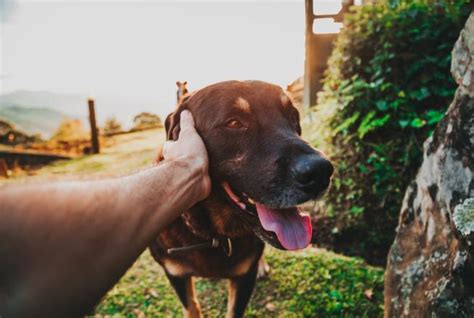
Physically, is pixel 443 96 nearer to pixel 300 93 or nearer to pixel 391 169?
pixel 391 169

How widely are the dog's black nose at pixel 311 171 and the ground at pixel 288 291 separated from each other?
6.14ft

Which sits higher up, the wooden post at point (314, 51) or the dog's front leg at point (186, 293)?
the wooden post at point (314, 51)

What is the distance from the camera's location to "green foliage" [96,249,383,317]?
370cm

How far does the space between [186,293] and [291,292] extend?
128 centimetres

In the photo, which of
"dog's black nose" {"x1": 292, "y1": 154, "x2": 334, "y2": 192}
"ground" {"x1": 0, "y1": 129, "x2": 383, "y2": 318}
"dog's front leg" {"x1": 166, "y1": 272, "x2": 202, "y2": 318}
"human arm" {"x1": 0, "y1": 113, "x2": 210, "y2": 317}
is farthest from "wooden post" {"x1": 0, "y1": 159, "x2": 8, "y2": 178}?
"human arm" {"x1": 0, "y1": 113, "x2": 210, "y2": 317}

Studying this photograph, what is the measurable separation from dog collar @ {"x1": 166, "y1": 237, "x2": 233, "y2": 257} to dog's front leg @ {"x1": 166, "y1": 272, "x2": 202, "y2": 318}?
0.38 meters

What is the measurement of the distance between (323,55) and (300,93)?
2.69 meters

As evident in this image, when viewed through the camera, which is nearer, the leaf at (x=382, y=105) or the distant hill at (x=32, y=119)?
the leaf at (x=382, y=105)

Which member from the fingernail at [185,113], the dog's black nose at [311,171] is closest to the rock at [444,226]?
the dog's black nose at [311,171]

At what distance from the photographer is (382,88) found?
435 cm

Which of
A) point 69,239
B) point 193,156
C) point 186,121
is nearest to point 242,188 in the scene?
point 193,156

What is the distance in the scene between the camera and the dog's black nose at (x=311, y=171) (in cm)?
224

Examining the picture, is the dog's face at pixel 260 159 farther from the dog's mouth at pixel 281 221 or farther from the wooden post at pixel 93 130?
the wooden post at pixel 93 130

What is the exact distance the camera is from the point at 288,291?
4062 mm
